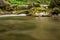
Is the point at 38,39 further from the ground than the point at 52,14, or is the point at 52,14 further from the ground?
the point at 38,39

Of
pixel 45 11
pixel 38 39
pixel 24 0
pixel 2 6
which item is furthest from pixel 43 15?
pixel 24 0

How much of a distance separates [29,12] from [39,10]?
1915mm

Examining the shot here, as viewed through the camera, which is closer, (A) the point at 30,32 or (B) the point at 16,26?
(A) the point at 30,32

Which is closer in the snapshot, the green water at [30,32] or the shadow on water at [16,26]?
the green water at [30,32]

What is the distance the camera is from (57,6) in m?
31.7

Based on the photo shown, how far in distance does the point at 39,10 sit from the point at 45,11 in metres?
1.14

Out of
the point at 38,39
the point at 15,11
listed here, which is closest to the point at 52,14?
the point at 15,11

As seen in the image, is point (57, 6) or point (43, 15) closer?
point (43, 15)

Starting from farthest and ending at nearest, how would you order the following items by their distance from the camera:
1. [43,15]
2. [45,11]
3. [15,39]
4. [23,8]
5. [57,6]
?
[23,8]
[57,6]
[45,11]
[43,15]
[15,39]

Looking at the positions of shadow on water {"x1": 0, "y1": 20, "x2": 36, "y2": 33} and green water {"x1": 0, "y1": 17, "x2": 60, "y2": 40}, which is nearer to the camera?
green water {"x1": 0, "y1": 17, "x2": 60, "y2": 40}

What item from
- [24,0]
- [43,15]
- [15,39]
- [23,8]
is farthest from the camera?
[24,0]

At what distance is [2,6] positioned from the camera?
3475 cm

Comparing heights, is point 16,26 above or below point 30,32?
below

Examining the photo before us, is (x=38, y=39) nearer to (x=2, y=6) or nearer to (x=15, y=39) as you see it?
(x=15, y=39)
